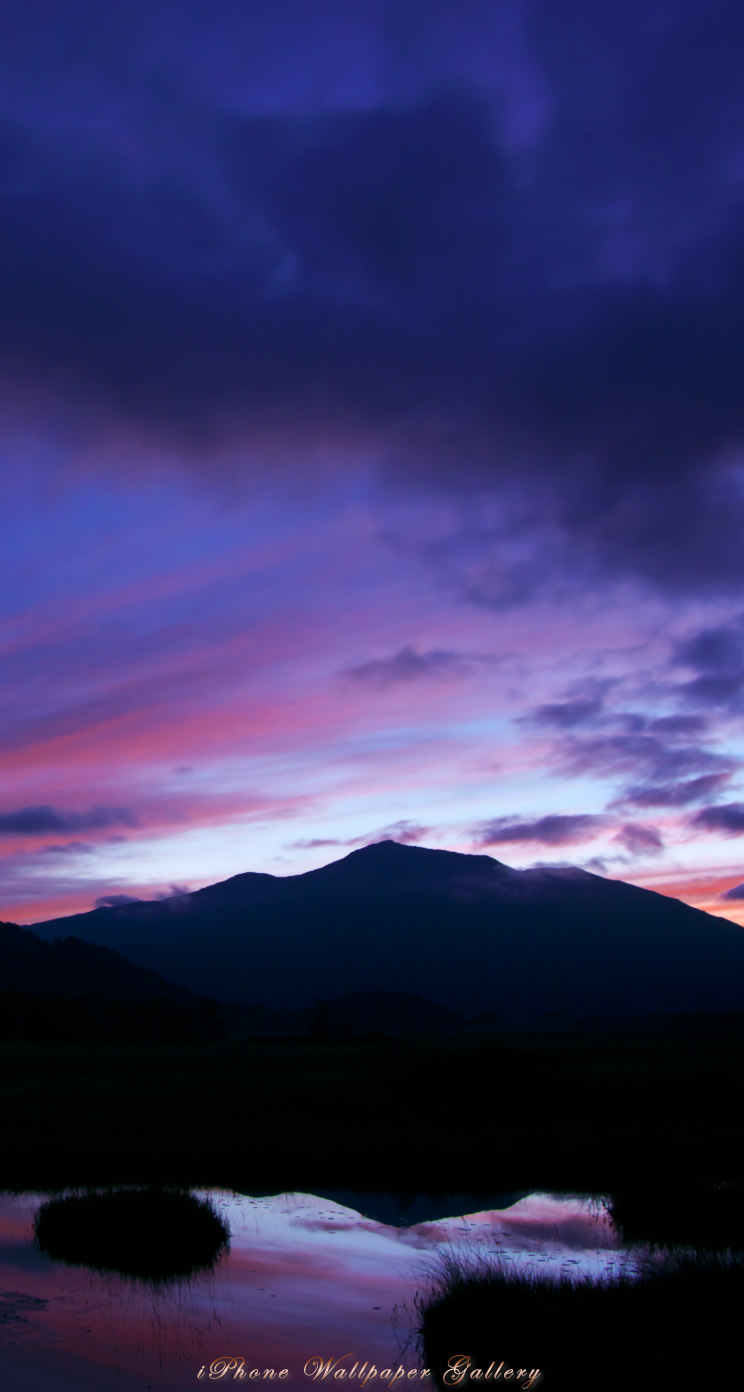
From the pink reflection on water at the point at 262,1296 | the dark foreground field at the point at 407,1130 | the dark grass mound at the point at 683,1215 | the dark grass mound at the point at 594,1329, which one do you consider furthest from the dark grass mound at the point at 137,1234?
the dark grass mound at the point at 683,1215

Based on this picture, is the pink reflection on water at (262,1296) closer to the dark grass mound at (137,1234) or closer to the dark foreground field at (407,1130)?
the dark grass mound at (137,1234)

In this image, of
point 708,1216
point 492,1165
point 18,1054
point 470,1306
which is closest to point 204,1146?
point 492,1165

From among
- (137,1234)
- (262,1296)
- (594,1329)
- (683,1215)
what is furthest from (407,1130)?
(594,1329)

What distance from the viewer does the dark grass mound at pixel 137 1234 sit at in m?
23.3

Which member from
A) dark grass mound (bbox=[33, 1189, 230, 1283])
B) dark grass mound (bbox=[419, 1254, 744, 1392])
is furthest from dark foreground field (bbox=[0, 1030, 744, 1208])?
dark grass mound (bbox=[419, 1254, 744, 1392])

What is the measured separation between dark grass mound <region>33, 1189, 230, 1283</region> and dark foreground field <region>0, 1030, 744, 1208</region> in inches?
256

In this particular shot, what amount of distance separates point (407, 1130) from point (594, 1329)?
30276mm

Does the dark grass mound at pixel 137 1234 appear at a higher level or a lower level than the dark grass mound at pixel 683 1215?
higher

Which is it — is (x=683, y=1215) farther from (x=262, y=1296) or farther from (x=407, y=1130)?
(x=407, y=1130)

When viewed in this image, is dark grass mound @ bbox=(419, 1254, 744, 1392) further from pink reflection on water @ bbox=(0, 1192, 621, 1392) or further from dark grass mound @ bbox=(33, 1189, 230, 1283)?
dark grass mound @ bbox=(33, 1189, 230, 1283)

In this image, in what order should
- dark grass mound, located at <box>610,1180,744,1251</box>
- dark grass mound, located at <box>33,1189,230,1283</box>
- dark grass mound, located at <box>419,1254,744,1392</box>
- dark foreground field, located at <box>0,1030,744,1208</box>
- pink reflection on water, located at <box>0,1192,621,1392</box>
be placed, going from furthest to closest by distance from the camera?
dark foreground field, located at <box>0,1030,744,1208</box>, dark grass mound, located at <box>610,1180,744,1251</box>, dark grass mound, located at <box>33,1189,230,1283</box>, pink reflection on water, located at <box>0,1192,621,1392</box>, dark grass mound, located at <box>419,1254,744,1392</box>

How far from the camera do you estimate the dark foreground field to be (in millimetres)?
33781

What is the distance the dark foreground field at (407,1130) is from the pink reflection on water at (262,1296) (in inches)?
158

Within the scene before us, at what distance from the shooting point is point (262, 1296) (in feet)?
67.8
